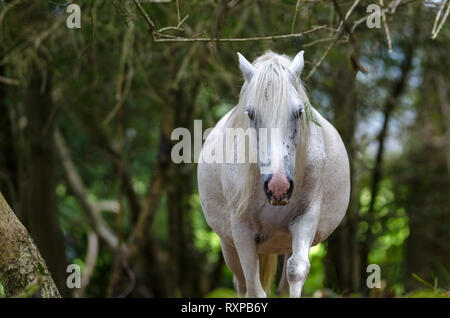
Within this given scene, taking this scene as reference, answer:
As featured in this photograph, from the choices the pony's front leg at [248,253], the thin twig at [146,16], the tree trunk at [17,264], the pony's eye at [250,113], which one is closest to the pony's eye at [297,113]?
the pony's eye at [250,113]

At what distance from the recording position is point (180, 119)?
9.32 m

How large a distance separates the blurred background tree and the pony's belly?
1.39 metres

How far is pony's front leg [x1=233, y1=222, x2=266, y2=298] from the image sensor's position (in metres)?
3.90

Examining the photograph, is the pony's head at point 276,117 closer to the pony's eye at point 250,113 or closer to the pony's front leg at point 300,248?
the pony's eye at point 250,113

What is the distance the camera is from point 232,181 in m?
3.96

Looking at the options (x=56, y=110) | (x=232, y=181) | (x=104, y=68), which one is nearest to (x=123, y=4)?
(x=232, y=181)

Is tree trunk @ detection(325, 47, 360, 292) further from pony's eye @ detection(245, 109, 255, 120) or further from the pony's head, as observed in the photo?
pony's eye @ detection(245, 109, 255, 120)

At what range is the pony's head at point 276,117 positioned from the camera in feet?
10.7

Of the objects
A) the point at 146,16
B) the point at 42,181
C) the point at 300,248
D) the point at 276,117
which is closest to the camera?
the point at 276,117

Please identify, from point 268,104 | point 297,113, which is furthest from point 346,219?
point 268,104

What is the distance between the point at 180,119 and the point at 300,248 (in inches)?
232

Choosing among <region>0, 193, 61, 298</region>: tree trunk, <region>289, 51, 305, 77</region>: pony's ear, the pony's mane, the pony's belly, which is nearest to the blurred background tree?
<region>289, 51, 305, 77</region>: pony's ear

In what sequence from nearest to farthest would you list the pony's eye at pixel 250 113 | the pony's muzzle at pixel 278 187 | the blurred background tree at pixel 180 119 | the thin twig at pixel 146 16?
the pony's muzzle at pixel 278 187 → the pony's eye at pixel 250 113 → the thin twig at pixel 146 16 → the blurred background tree at pixel 180 119

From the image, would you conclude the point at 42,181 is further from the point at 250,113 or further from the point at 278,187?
the point at 278,187
